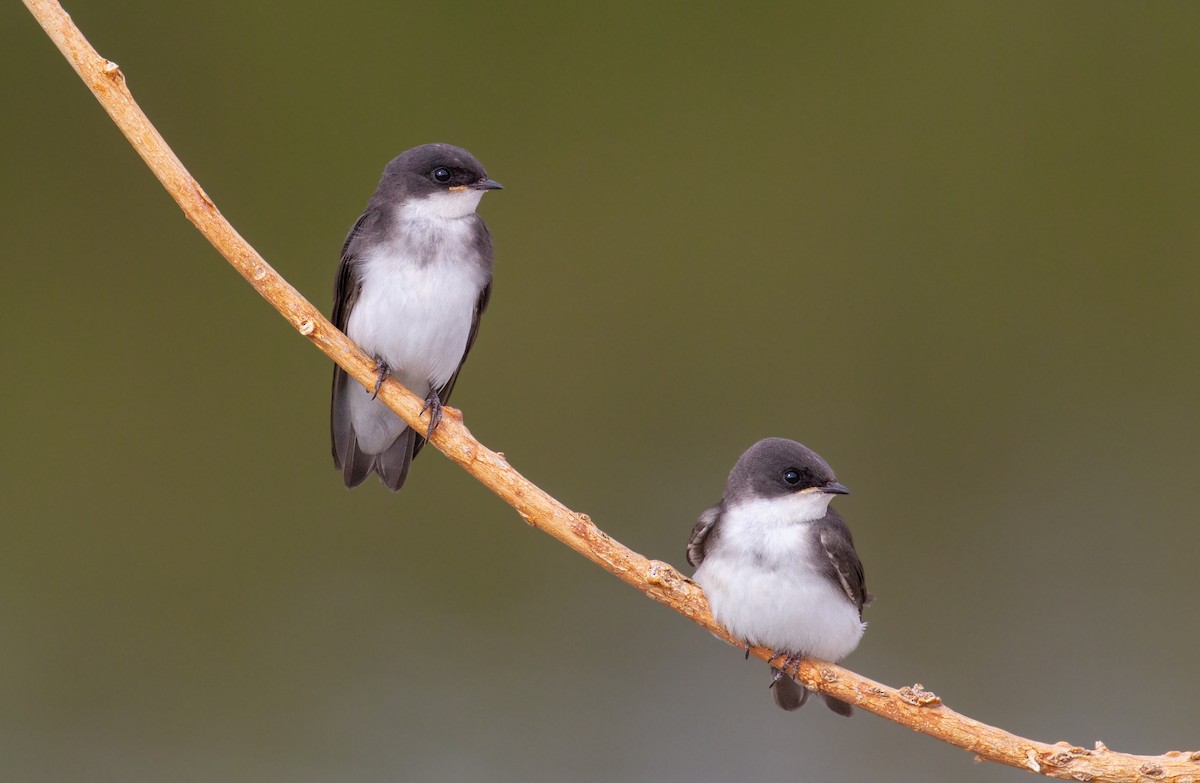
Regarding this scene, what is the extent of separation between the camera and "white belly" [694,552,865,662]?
1.67 metres

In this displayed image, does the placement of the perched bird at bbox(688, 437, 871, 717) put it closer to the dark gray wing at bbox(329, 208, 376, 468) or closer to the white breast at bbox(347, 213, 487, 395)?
the white breast at bbox(347, 213, 487, 395)

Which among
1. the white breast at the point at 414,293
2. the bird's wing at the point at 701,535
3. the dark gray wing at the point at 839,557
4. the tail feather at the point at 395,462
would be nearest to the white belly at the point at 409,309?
the white breast at the point at 414,293

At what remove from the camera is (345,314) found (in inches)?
76.4

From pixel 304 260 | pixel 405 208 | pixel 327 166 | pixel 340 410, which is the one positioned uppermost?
pixel 327 166

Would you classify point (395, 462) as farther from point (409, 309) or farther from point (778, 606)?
point (778, 606)

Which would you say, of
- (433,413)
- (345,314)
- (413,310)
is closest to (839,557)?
(433,413)

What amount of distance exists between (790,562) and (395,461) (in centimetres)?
71

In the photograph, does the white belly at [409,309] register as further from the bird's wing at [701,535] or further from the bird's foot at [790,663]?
the bird's foot at [790,663]

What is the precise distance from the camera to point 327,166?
3068 millimetres

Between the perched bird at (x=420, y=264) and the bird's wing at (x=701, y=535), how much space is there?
15.9 inches

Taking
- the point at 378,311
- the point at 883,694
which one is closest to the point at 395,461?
the point at 378,311

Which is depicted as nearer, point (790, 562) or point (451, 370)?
point (790, 562)

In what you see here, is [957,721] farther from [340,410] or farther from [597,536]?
[340,410]

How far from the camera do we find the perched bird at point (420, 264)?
72.0 inches
